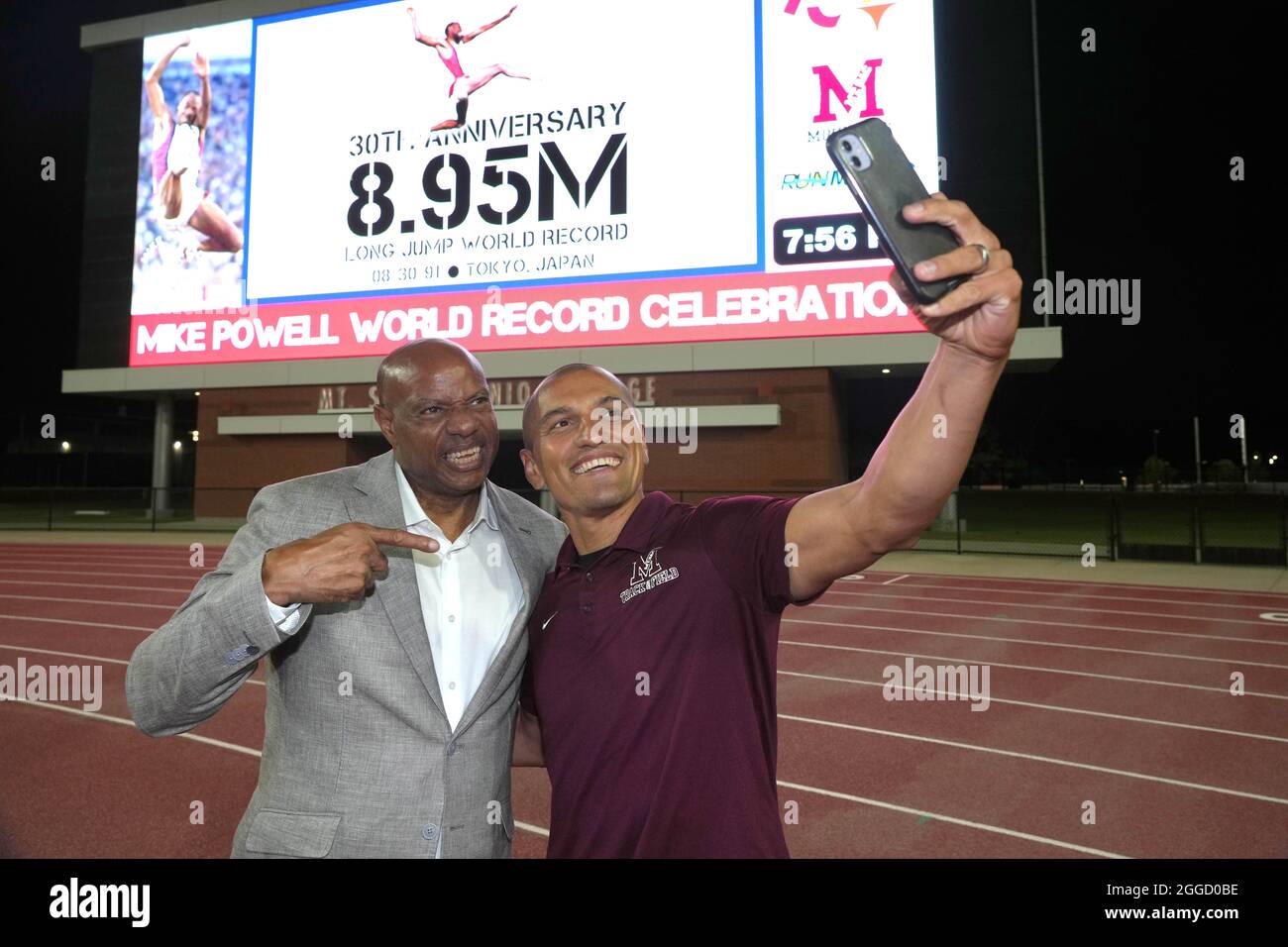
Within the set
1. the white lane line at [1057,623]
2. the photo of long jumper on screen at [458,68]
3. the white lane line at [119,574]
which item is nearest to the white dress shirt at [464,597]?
the white lane line at [1057,623]

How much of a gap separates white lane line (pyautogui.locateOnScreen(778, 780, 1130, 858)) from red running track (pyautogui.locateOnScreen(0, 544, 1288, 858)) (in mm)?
14

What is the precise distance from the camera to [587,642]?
1.82m

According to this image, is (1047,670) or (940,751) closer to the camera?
(940,751)

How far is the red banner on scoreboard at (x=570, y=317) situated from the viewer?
18.4 meters

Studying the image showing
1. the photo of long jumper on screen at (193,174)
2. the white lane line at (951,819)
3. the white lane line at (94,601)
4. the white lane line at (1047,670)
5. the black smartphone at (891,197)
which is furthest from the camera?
the photo of long jumper on screen at (193,174)

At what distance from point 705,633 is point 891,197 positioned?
0.93 meters

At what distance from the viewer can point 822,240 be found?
18.0 metres

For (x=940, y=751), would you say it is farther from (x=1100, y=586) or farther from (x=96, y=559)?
(x=96, y=559)

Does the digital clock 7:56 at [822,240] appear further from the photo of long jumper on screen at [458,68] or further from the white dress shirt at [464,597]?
the white dress shirt at [464,597]

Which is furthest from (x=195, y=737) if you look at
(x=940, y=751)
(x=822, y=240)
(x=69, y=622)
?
(x=822, y=240)

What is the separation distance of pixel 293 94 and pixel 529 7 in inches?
267

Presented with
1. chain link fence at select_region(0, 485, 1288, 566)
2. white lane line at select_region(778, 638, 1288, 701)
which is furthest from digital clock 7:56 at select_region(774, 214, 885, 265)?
white lane line at select_region(778, 638, 1288, 701)

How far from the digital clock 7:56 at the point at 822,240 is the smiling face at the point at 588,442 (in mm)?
16994

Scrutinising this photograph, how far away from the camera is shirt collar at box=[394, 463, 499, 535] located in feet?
7.16
